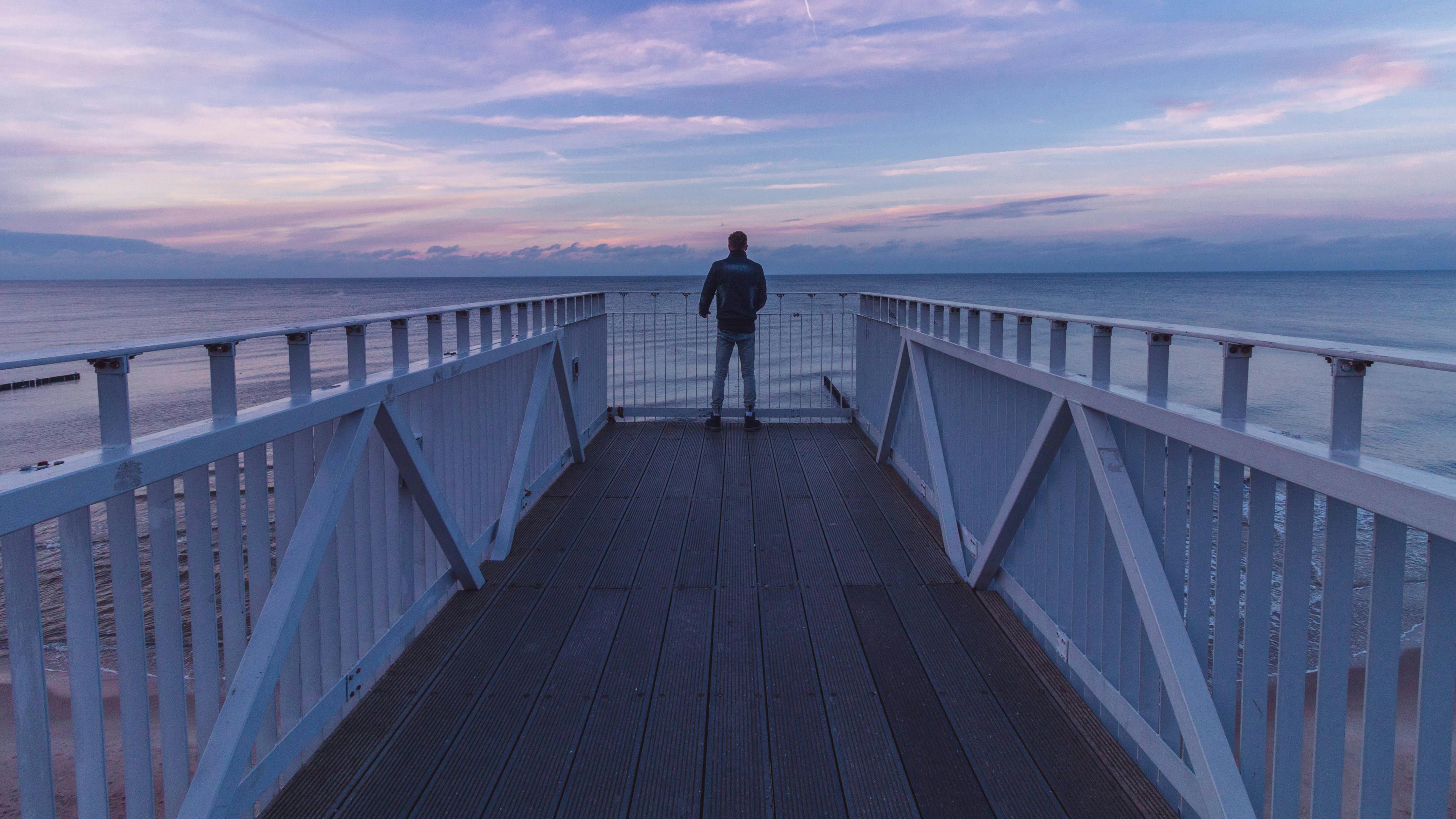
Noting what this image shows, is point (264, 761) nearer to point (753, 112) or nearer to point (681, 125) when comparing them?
point (753, 112)

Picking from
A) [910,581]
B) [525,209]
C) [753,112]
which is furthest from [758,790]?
[525,209]

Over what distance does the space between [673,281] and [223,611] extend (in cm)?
11125

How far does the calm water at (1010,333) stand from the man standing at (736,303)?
515 cm

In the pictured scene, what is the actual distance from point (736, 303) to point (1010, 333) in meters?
34.6

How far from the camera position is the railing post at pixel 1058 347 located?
2965 millimetres

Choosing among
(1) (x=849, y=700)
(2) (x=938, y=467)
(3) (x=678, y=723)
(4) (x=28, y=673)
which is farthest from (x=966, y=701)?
(4) (x=28, y=673)

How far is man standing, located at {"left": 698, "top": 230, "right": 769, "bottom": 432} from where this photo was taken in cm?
796

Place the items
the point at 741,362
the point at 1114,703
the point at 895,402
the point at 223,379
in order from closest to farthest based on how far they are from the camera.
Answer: the point at 223,379, the point at 1114,703, the point at 895,402, the point at 741,362

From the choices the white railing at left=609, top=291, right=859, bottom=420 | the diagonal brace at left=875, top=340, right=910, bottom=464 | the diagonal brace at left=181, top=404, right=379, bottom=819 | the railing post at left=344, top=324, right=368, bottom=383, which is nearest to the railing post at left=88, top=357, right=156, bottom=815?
the diagonal brace at left=181, top=404, right=379, bottom=819

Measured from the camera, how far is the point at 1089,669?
9.11ft

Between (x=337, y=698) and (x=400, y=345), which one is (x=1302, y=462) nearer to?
(x=337, y=698)

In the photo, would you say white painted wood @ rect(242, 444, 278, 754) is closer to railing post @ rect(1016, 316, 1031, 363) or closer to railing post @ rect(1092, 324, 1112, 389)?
railing post @ rect(1092, 324, 1112, 389)

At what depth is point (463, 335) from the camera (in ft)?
13.2

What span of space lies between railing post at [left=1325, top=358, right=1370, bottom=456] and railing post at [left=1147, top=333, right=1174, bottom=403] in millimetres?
700
